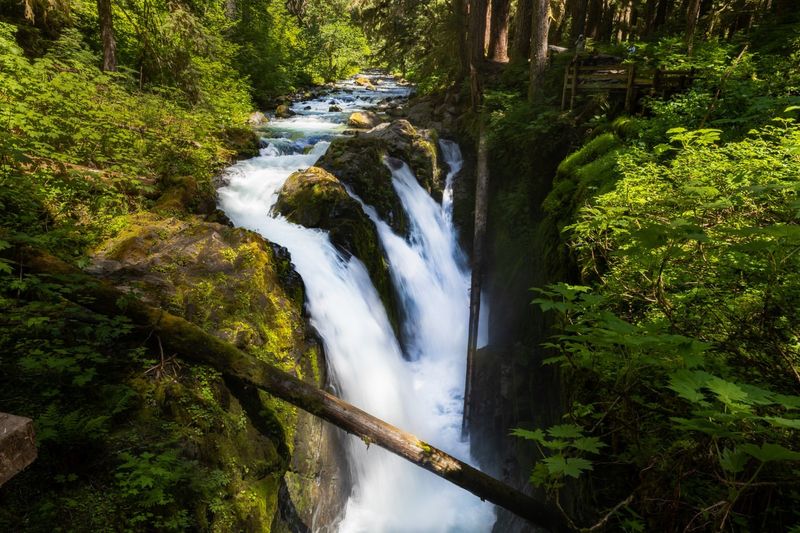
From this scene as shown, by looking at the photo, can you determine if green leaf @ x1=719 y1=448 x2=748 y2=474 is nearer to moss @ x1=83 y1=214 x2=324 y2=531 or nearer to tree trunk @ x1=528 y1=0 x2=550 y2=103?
moss @ x1=83 y1=214 x2=324 y2=531

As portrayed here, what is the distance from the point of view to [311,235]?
8469 mm

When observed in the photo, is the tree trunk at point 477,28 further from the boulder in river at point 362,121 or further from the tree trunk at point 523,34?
the boulder in river at point 362,121

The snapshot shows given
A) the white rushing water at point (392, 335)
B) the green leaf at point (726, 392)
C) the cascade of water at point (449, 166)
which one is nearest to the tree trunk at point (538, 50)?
the cascade of water at point (449, 166)

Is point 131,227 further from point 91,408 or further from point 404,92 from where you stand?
point 404,92

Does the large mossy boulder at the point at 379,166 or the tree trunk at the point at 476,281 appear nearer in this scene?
the tree trunk at the point at 476,281

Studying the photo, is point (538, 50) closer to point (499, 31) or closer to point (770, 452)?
point (499, 31)

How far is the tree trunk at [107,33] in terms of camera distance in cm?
1026

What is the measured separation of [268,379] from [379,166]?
8.52 m

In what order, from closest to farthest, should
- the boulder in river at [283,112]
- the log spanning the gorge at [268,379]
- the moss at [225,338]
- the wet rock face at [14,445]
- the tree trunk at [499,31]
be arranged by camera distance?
the wet rock face at [14,445] < the moss at [225,338] < the log spanning the gorge at [268,379] < the tree trunk at [499,31] < the boulder in river at [283,112]

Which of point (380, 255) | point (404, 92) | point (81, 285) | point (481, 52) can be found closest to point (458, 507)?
point (380, 255)

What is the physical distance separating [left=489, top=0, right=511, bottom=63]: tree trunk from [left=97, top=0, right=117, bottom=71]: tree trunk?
15.2 meters

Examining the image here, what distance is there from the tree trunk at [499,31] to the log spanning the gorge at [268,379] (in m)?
19.5

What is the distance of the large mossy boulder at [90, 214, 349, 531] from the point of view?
358cm

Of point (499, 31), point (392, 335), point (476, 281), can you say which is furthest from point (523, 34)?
point (392, 335)
